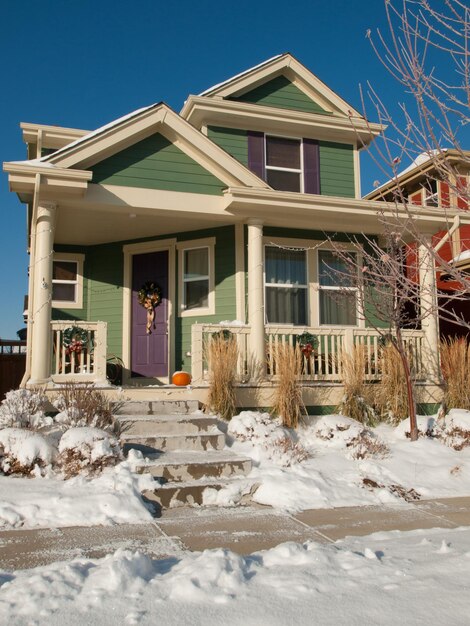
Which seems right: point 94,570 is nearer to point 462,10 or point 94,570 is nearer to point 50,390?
point 462,10

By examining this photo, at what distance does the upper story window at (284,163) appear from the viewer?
1209 centimetres

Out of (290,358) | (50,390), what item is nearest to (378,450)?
(290,358)

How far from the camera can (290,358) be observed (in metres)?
8.30

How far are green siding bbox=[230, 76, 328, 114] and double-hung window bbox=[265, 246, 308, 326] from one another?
382cm

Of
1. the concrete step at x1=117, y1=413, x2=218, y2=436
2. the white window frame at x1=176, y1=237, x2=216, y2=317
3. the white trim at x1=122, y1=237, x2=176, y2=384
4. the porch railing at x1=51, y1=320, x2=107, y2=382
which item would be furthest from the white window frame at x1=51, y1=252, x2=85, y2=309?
the concrete step at x1=117, y1=413, x2=218, y2=436

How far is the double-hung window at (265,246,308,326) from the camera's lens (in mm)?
10922

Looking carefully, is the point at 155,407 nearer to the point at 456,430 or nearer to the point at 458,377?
the point at 456,430

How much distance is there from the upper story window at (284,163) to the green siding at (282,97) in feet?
3.30

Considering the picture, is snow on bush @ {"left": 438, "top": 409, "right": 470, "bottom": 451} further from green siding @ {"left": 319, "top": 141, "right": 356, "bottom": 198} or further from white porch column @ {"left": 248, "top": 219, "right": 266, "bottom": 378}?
green siding @ {"left": 319, "top": 141, "right": 356, "bottom": 198}

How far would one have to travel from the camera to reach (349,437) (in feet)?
24.4

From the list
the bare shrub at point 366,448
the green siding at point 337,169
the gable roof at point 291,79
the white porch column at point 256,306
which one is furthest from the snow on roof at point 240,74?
the bare shrub at point 366,448

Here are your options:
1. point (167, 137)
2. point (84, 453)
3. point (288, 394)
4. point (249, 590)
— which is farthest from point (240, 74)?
point (249, 590)

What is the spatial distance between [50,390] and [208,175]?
4414mm

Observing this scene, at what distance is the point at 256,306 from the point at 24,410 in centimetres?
402
